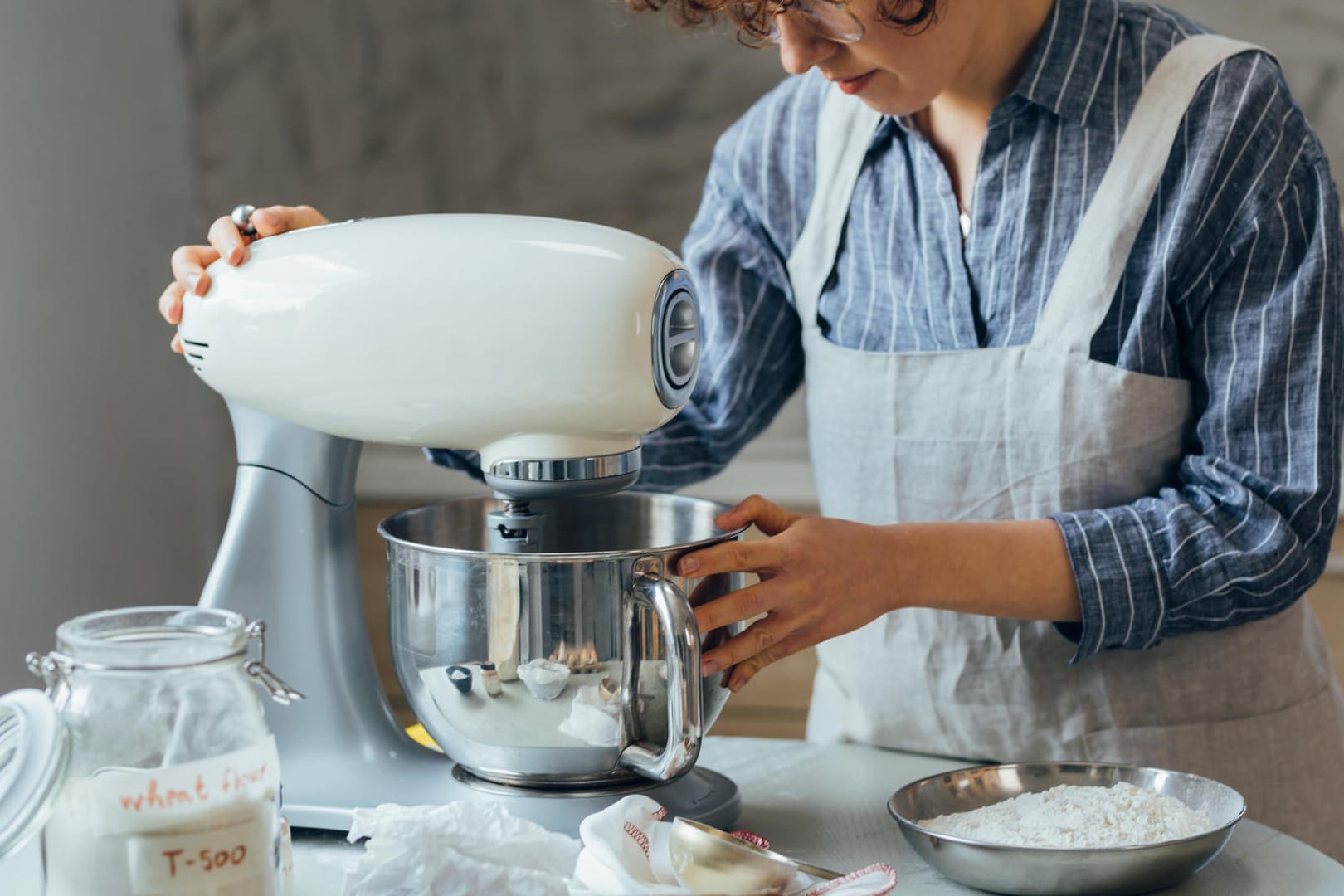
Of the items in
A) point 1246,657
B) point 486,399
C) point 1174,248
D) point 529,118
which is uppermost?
point 529,118

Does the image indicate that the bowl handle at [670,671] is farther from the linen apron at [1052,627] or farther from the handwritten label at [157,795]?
the linen apron at [1052,627]

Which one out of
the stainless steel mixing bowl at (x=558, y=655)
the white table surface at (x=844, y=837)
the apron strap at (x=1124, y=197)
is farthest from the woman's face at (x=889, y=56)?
the white table surface at (x=844, y=837)

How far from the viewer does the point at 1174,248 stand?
114 cm

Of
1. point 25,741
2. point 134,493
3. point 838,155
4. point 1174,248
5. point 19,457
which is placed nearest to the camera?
point 25,741

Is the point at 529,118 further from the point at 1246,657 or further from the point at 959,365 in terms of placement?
the point at 1246,657

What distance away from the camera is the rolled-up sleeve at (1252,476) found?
1095mm

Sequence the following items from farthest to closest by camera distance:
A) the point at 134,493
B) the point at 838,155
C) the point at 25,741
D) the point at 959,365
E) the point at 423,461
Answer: the point at 423,461, the point at 134,493, the point at 838,155, the point at 959,365, the point at 25,741

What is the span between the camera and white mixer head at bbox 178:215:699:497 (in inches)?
31.9

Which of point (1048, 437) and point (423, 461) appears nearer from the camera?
point (1048, 437)

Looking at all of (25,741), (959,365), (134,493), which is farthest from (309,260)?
(134,493)

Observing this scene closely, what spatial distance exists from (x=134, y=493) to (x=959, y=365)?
4.44 ft

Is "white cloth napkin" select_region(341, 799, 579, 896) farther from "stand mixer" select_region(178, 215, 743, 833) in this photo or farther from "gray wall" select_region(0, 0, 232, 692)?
"gray wall" select_region(0, 0, 232, 692)

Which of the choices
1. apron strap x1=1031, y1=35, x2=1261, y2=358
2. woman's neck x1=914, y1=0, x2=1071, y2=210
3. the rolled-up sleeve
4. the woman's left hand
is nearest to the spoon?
the woman's left hand

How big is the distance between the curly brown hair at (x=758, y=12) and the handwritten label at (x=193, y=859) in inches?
27.2
